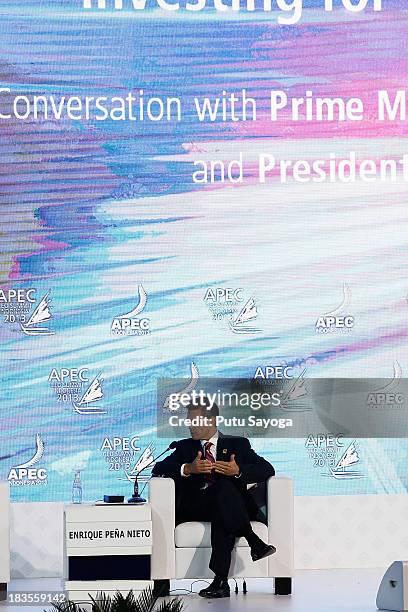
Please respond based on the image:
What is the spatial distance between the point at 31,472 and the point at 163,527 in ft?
3.80

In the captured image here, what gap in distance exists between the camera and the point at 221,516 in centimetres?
742

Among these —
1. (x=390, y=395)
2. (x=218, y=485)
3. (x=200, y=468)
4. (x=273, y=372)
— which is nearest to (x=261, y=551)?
(x=218, y=485)

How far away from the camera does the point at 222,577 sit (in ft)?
24.3

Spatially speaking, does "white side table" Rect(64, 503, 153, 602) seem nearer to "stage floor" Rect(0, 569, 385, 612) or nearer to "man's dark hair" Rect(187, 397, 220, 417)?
"stage floor" Rect(0, 569, 385, 612)

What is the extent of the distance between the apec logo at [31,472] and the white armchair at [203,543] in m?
0.99

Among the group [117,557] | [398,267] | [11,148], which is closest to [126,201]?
[11,148]

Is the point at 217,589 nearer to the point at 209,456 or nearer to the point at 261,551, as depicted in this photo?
the point at 261,551

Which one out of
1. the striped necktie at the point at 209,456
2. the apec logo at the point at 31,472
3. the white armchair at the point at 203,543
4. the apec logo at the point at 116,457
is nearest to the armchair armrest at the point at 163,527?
the white armchair at the point at 203,543

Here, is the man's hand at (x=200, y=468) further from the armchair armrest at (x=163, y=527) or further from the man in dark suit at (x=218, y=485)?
the armchair armrest at (x=163, y=527)

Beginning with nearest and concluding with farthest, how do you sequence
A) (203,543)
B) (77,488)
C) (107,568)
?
(107,568) → (203,543) → (77,488)

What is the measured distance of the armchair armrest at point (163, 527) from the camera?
294 inches

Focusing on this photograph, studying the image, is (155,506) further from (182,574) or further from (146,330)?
(146,330)

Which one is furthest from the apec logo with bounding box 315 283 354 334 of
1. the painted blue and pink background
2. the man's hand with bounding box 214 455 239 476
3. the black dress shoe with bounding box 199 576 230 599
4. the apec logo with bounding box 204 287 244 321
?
the black dress shoe with bounding box 199 576 230 599

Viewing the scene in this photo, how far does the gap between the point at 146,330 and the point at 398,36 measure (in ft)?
7.63
